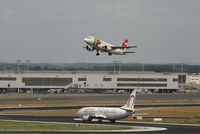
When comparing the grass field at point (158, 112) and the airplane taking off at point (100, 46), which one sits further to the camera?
the grass field at point (158, 112)

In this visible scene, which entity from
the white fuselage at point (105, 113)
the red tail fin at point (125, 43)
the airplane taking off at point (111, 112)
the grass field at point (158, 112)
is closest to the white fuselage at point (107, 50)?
the red tail fin at point (125, 43)

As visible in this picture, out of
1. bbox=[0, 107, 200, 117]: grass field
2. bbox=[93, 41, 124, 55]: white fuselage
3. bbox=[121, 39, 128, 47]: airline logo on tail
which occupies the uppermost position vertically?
bbox=[121, 39, 128, 47]: airline logo on tail

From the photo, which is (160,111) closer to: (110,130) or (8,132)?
(110,130)

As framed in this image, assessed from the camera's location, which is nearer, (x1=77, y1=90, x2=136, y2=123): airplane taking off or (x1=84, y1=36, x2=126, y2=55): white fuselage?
(x1=84, y1=36, x2=126, y2=55): white fuselage

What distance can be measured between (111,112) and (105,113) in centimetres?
152

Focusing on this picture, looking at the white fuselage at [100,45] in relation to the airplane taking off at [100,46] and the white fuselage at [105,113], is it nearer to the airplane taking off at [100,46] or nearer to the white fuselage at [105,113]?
the airplane taking off at [100,46]

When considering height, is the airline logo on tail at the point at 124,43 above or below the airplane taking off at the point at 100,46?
above

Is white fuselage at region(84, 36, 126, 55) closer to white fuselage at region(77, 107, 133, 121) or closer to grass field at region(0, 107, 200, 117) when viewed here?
white fuselage at region(77, 107, 133, 121)

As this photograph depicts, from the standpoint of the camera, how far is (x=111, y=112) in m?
118

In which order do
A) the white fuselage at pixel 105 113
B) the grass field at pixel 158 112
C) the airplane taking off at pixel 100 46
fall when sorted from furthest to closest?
the grass field at pixel 158 112
the white fuselage at pixel 105 113
the airplane taking off at pixel 100 46

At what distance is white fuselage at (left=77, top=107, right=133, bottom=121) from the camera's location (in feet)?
382

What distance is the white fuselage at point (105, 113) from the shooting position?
116m

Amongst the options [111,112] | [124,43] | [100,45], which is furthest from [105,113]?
[100,45]

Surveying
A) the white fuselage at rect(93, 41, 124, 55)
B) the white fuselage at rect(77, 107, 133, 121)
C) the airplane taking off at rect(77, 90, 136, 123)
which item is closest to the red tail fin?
the white fuselage at rect(93, 41, 124, 55)
